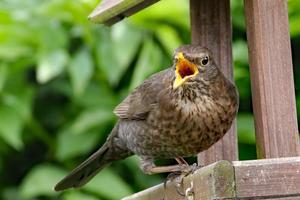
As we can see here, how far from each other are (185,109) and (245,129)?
1.44m

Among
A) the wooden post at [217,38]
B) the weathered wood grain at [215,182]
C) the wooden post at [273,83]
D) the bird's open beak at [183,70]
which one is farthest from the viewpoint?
the wooden post at [217,38]

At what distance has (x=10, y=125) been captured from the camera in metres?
5.40

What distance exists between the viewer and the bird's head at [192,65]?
12.1 ft

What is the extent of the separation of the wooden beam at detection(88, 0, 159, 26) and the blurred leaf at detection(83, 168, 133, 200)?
1.36 m

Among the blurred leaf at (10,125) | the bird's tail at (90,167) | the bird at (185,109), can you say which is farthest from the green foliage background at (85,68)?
the bird at (185,109)

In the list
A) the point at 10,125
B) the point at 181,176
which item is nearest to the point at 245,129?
the point at 10,125

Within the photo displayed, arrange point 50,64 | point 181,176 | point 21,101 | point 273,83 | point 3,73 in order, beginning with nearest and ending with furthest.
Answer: point 181,176 → point 273,83 → point 50,64 → point 3,73 → point 21,101

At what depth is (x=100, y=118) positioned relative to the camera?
5.41m

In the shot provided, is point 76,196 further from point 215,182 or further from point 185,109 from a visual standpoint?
point 215,182

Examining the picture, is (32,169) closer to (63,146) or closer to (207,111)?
(63,146)

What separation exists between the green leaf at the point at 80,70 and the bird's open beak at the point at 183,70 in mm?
1512

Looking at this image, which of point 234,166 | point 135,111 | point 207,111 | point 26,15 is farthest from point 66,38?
point 234,166

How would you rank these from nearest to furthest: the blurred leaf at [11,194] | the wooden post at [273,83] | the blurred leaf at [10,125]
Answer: the wooden post at [273,83] → the blurred leaf at [10,125] → the blurred leaf at [11,194]

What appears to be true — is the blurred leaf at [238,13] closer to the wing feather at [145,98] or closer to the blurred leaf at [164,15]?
the blurred leaf at [164,15]
